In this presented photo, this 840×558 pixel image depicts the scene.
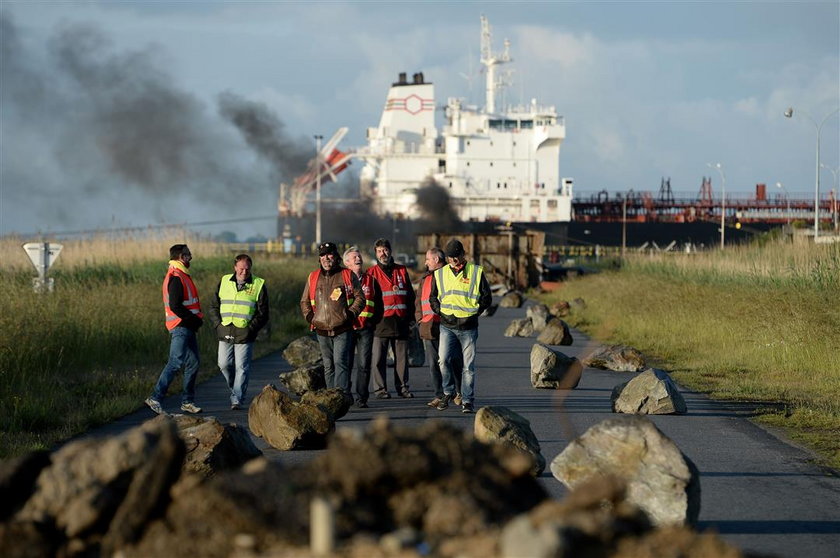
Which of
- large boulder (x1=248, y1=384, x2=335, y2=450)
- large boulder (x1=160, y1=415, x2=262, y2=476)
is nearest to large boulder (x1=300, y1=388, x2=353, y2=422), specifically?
large boulder (x1=248, y1=384, x2=335, y2=450)

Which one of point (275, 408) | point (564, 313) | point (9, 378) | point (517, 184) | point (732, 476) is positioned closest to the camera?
point (732, 476)

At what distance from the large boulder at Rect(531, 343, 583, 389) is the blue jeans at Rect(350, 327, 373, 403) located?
274 cm

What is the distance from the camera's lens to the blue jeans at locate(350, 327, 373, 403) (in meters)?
13.8

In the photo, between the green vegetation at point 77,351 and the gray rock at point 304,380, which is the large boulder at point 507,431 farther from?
the gray rock at point 304,380

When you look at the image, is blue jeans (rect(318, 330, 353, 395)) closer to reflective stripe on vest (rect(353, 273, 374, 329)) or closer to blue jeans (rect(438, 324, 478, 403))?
reflective stripe on vest (rect(353, 273, 374, 329))

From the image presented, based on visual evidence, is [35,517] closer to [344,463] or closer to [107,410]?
[344,463]

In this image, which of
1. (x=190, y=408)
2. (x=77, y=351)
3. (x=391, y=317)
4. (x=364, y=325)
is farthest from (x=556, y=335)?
(x=190, y=408)

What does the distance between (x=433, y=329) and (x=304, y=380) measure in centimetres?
168

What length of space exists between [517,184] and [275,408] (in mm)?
79036

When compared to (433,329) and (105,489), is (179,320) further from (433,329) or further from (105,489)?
(105,489)

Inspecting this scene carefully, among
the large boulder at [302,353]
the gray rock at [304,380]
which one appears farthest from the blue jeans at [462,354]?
the large boulder at [302,353]

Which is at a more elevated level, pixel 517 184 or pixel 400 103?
pixel 400 103

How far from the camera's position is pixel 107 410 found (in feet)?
41.4

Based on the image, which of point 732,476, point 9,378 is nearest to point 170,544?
point 732,476
